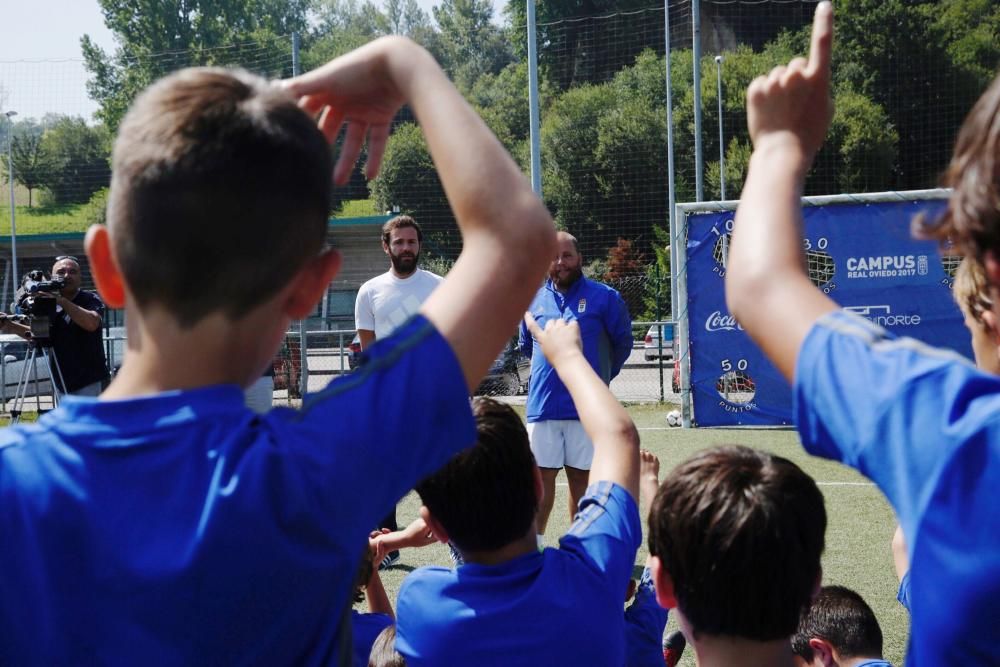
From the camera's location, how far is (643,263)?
32500mm

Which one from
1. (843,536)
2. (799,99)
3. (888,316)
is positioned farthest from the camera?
(888,316)

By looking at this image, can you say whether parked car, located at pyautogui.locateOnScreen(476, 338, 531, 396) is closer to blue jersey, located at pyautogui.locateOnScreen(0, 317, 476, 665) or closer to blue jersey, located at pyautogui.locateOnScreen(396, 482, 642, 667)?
blue jersey, located at pyautogui.locateOnScreen(396, 482, 642, 667)

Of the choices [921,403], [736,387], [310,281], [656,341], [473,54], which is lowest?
[656,341]

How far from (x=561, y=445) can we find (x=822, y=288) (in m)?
5.39

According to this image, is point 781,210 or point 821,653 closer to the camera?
point 781,210

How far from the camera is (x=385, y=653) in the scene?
2.35 m

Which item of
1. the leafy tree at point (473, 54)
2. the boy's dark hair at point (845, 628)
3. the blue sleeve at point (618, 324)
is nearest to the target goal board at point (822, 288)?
the blue sleeve at point (618, 324)

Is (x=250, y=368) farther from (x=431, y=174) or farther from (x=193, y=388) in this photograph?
(x=431, y=174)

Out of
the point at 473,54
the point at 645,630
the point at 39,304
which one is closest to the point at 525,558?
the point at 645,630

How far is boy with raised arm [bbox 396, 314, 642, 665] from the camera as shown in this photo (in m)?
1.78

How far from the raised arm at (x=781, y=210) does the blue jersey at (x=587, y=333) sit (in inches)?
218

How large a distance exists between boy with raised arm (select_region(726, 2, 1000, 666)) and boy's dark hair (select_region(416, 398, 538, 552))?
891mm

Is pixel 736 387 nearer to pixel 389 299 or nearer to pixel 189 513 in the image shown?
pixel 389 299

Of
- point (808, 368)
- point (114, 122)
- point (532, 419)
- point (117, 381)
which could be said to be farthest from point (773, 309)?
point (114, 122)
